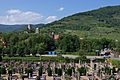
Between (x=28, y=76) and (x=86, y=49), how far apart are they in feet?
150

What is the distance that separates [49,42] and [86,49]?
10.6 metres

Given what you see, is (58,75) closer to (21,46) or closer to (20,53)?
(20,53)

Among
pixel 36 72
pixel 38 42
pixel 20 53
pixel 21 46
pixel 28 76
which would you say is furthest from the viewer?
pixel 38 42

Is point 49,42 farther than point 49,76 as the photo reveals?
Yes

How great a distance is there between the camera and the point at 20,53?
266 feet

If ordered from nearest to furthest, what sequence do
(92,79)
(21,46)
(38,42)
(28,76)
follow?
1. (92,79)
2. (28,76)
3. (21,46)
4. (38,42)

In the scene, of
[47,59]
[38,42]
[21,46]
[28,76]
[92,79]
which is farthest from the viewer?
[38,42]

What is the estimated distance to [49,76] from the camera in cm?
5047

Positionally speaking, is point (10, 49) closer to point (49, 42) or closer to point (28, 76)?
point (49, 42)

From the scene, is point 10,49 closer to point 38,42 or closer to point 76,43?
point 38,42

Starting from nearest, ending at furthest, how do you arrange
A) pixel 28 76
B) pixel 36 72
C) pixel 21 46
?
1. pixel 28 76
2. pixel 36 72
3. pixel 21 46

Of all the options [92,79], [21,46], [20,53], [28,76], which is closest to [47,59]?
[20,53]

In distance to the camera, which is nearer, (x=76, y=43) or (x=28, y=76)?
(x=28, y=76)

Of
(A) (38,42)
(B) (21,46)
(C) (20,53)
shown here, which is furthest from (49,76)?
(A) (38,42)
